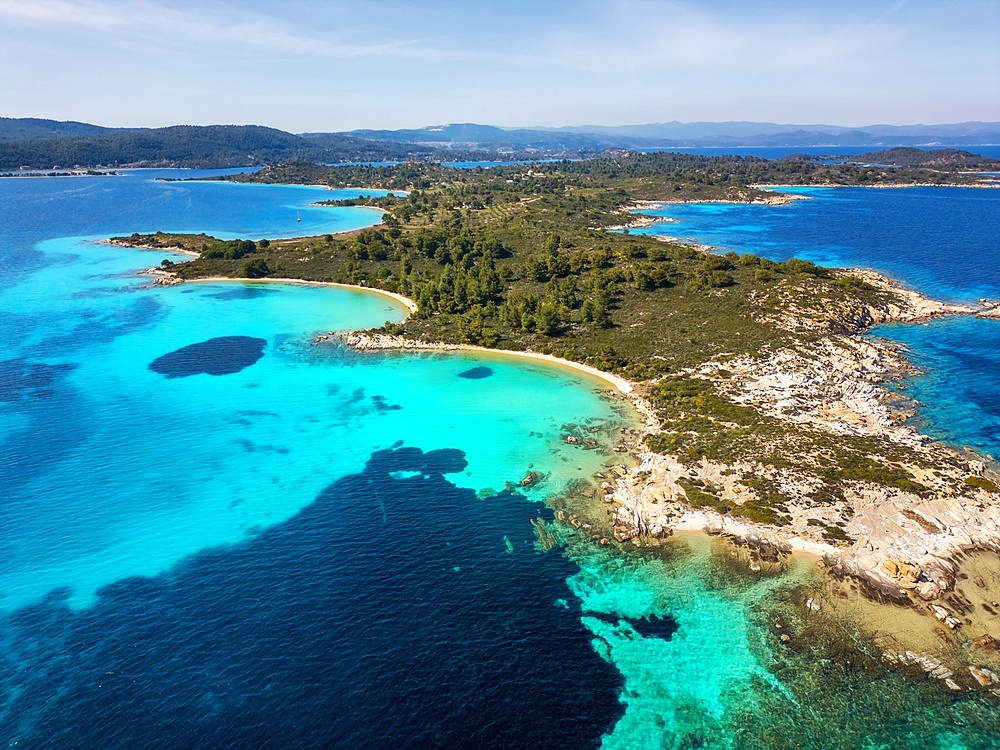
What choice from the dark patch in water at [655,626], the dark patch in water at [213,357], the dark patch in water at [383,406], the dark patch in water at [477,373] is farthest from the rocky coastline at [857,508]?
the dark patch in water at [213,357]

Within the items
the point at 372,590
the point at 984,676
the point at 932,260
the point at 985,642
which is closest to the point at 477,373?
the point at 372,590

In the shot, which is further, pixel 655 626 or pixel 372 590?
pixel 372 590

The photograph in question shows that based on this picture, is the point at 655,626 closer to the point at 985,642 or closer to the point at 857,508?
the point at 985,642

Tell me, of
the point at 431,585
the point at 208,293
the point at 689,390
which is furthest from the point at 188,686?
the point at 208,293

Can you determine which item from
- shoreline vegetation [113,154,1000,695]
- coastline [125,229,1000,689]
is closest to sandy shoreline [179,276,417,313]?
shoreline vegetation [113,154,1000,695]

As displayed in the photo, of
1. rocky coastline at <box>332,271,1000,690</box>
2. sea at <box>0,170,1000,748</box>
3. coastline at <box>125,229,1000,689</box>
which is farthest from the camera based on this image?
coastline at <box>125,229,1000,689</box>

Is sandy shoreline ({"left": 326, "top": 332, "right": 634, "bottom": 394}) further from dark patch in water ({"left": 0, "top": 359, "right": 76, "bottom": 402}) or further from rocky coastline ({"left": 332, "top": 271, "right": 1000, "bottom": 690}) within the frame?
dark patch in water ({"left": 0, "top": 359, "right": 76, "bottom": 402})
